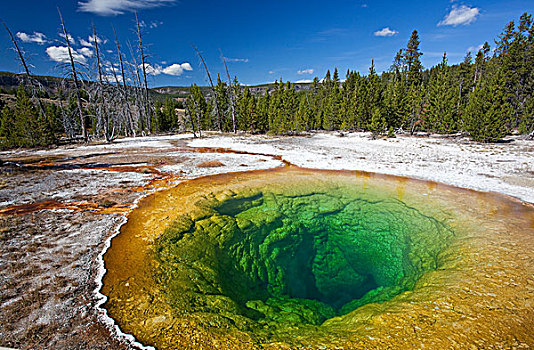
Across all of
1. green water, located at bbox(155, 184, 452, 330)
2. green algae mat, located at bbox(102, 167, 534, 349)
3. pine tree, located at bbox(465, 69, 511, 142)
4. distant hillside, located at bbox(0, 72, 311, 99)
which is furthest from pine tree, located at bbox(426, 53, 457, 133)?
green water, located at bbox(155, 184, 452, 330)

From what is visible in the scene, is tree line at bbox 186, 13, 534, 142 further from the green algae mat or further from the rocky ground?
the green algae mat

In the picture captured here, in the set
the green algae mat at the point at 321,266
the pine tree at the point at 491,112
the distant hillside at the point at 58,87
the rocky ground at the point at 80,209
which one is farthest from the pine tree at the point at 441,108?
the green algae mat at the point at 321,266

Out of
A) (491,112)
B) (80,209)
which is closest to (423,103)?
(491,112)

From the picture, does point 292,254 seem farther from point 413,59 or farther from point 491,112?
point 413,59

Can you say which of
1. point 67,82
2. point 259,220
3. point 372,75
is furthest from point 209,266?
point 372,75

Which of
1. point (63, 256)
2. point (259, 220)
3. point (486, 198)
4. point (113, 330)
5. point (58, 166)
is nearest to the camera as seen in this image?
point (113, 330)

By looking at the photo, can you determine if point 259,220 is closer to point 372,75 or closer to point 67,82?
point 67,82

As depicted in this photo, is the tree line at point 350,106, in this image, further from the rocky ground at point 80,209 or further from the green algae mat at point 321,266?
the green algae mat at point 321,266
